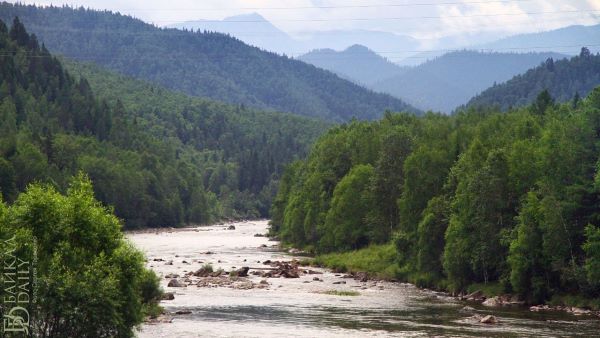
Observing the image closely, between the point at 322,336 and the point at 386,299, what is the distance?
2475 cm

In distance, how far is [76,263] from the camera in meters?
47.1

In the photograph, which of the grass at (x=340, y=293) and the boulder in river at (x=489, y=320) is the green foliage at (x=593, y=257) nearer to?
the boulder in river at (x=489, y=320)

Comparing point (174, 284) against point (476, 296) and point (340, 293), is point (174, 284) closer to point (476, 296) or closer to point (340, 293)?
point (340, 293)

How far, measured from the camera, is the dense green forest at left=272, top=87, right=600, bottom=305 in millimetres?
80438

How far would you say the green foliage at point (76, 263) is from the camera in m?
45.5

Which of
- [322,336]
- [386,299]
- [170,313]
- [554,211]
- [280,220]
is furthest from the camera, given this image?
[280,220]

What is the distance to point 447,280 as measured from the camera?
3782 inches

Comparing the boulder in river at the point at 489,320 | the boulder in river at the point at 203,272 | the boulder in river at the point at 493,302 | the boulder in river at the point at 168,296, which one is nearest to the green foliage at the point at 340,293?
the boulder in river at the point at 493,302

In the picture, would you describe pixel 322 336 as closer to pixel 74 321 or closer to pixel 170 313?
pixel 170 313

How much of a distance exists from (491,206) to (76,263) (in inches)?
2116

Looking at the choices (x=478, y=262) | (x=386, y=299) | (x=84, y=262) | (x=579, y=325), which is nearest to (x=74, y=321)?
(x=84, y=262)

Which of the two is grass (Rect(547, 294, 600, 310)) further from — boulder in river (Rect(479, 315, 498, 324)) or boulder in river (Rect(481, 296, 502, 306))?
boulder in river (Rect(479, 315, 498, 324))

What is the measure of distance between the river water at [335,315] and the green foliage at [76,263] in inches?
252

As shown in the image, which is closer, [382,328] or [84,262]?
[84,262]
